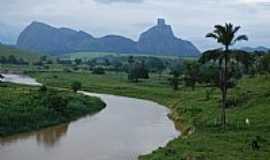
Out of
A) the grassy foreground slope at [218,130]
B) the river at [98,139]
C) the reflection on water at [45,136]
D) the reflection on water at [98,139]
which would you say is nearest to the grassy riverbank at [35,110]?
the reflection on water at [45,136]

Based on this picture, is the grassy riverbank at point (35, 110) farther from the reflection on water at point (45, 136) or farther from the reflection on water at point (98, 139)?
the reflection on water at point (98, 139)

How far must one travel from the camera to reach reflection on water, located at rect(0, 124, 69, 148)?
4615 cm

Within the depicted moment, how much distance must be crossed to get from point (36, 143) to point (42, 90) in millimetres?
22922

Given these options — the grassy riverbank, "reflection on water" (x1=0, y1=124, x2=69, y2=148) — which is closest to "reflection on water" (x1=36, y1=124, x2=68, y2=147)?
"reflection on water" (x1=0, y1=124, x2=69, y2=148)

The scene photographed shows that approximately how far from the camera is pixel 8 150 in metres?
41.7

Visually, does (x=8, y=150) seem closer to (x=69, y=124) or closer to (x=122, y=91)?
(x=69, y=124)

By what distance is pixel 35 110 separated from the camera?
57.1 metres

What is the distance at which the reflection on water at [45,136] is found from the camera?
46.2 metres

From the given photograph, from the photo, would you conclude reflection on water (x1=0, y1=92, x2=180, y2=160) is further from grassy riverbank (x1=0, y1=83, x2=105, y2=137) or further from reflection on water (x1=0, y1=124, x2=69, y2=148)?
grassy riverbank (x1=0, y1=83, x2=105, y2=137)

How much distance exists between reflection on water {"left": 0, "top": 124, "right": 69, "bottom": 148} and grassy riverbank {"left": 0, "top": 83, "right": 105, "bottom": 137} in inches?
41.5

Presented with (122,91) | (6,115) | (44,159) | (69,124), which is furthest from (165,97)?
(44,159)

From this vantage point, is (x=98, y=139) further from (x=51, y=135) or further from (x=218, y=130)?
(x=218, y=130)

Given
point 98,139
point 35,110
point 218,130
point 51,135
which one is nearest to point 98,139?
point 98,139

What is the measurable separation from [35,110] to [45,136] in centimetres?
774
